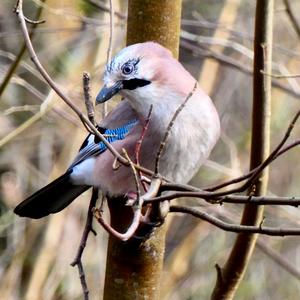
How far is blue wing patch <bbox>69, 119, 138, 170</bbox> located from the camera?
212 cm

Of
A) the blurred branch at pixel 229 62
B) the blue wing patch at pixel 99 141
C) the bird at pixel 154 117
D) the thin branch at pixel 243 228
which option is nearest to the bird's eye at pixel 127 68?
the bird at pixel 154 117

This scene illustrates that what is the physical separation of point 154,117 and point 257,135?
0.83 feet

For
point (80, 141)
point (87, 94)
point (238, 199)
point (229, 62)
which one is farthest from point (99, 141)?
point (80, 141)

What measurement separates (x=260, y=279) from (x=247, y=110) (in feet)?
3.69

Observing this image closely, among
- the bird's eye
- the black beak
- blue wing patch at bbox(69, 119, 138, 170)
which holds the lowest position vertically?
the black beak

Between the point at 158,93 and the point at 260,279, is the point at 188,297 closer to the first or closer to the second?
the point at 260,279

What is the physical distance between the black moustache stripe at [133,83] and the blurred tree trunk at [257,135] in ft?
0.92

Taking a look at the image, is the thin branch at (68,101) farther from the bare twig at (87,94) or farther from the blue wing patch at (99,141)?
the blue wing patch at (99,141)

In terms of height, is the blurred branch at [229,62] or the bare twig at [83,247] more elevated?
the blurred branch at [229,62]

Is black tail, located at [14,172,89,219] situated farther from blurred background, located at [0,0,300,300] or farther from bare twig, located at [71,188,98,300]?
blurred background, located at [0,0,300,300]

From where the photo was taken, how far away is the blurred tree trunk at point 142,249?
1894 mm

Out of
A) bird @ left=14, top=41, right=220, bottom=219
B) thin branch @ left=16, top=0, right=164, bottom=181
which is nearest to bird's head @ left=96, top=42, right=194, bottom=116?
bird @ left=14, top=41, right=220, bottom=219

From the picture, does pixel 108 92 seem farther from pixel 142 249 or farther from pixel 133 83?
pixel 142 249

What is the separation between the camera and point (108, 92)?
1814 millimetres
